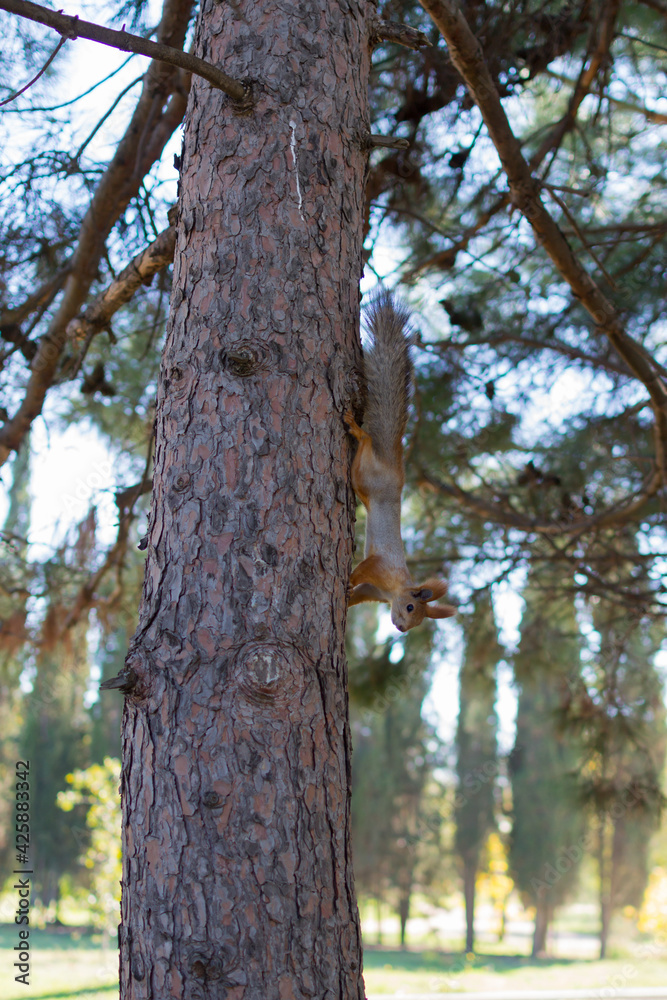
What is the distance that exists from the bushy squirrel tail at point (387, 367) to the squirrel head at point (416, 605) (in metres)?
0.47

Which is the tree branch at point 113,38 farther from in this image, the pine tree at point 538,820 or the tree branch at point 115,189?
the pine tree at point 538,820

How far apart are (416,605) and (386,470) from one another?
513 millimetres

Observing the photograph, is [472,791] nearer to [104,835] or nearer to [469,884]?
[469,884]

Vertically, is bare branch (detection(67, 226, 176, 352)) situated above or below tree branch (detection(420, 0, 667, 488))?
below

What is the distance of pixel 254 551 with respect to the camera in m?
1.33

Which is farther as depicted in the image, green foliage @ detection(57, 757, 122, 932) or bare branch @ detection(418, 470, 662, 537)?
green foliage @ detection(57, 757, 122, 932)

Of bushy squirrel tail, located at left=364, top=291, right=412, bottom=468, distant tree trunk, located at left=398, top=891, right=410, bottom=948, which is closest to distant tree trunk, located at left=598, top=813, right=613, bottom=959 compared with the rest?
distant tree trunk, located at left=398, top=891, right=410, bottom=948

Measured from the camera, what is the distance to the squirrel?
2332 mm

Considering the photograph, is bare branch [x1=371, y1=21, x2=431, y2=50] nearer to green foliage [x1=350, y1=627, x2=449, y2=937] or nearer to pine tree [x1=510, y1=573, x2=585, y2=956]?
pine tree [x1=510, y1=573, x2=585, y2=956]

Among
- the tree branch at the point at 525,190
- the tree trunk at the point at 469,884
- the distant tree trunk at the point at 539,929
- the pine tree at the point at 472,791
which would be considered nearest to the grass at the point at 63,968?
the pine tree at the point at 472,791

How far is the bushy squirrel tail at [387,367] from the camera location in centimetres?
231

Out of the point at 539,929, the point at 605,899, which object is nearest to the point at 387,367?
the point at 539,929

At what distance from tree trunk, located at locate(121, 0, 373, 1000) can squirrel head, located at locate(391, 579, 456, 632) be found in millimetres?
1172

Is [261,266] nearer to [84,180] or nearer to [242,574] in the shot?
[242,574]
